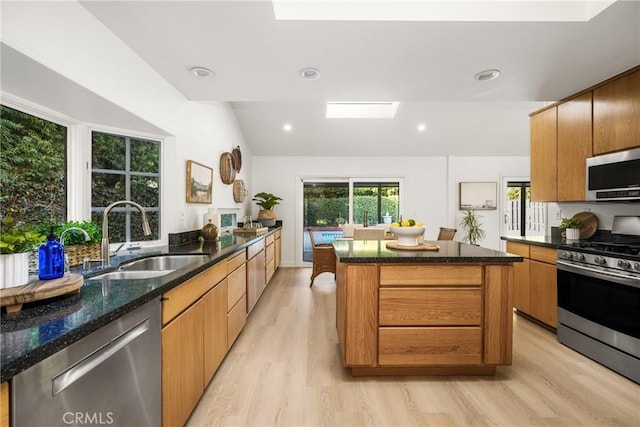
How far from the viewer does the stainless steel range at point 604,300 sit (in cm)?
205

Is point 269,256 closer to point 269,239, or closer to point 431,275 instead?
point 269,239

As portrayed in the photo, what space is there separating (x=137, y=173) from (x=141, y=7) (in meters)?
1.34

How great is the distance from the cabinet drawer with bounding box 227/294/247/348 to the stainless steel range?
2886mm

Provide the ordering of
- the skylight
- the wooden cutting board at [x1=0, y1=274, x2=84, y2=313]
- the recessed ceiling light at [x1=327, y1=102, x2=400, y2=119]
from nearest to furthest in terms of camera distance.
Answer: the wooden cutting board at [x1=0, y1=274, x2=84, y2=313] → the skylight → the recessed ceiling light at [x1=327, y1=102, x2=400, y2=119]

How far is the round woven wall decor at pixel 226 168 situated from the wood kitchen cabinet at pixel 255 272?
3.60ft

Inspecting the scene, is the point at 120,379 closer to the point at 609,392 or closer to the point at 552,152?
the point at 609,392

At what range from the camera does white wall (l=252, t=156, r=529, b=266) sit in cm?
600

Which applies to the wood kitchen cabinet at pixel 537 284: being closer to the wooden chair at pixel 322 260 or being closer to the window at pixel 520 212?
the wooden chair at pixel 322 260

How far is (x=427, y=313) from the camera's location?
2.02 meters

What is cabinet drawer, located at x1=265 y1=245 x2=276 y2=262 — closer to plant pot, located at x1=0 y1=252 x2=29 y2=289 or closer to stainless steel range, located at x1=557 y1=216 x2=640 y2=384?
plant pot, located at x1=0 y1=252 x2=29 y2=289

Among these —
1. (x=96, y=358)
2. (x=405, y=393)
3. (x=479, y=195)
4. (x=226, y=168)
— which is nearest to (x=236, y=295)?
(x=405, y=393)

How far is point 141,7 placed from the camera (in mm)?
1670

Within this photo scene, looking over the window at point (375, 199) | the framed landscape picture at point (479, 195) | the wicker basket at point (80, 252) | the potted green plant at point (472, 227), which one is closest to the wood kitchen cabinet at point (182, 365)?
the wicker basket at point (80, 252)

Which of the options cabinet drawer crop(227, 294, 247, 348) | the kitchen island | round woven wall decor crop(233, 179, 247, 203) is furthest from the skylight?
round woven wall decor crop(233, 179, 247, 203)
